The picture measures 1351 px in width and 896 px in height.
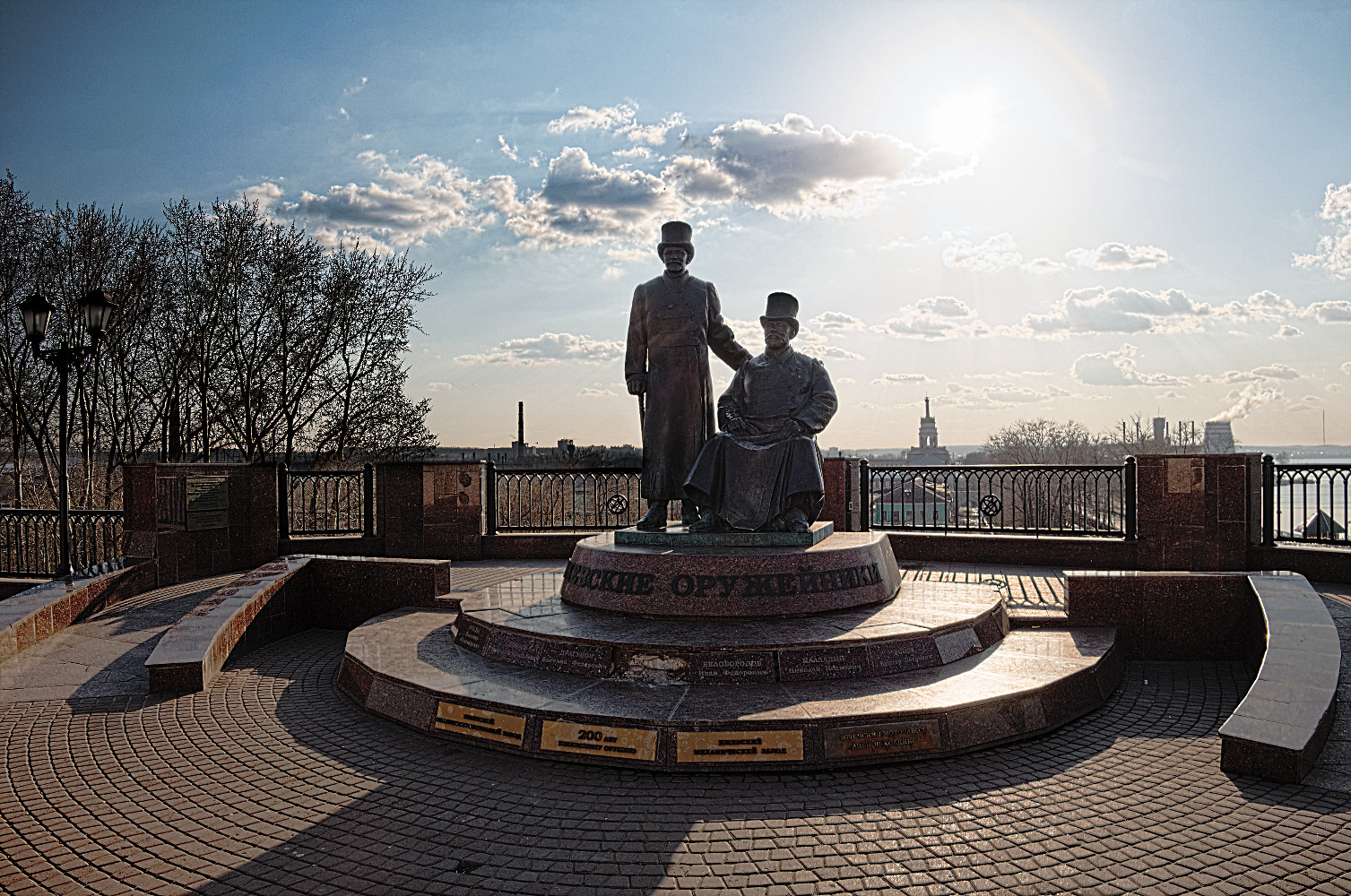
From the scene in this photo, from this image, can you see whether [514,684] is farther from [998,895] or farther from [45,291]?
[45,291]

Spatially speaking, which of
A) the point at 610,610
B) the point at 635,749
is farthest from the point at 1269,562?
the point at 635,749

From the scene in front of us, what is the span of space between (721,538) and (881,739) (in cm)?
256

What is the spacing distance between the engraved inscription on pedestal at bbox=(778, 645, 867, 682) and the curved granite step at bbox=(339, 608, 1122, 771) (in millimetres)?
88

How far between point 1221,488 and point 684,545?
6223 millimetres

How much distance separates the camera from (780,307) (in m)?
7.26

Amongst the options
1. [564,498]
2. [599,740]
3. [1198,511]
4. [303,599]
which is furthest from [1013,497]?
[303,599]

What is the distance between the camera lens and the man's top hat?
721cm

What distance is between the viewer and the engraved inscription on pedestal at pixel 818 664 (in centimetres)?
488

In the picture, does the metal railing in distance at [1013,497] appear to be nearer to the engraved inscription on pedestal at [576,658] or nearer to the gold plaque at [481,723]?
the engraved inscription on pedestal at [576,658]

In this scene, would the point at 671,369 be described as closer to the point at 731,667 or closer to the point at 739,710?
the point at 731,667

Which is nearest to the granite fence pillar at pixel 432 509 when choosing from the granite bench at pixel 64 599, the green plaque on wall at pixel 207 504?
the green plaque on wall at pixel 207 504

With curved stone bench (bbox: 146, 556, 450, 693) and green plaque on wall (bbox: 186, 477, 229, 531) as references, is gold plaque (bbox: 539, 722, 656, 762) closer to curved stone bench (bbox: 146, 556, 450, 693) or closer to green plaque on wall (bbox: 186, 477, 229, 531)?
curved stone bench (bbox: 146, 556, 450, 693)

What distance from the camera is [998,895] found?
2.95 m

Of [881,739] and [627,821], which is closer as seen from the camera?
[627,821]
